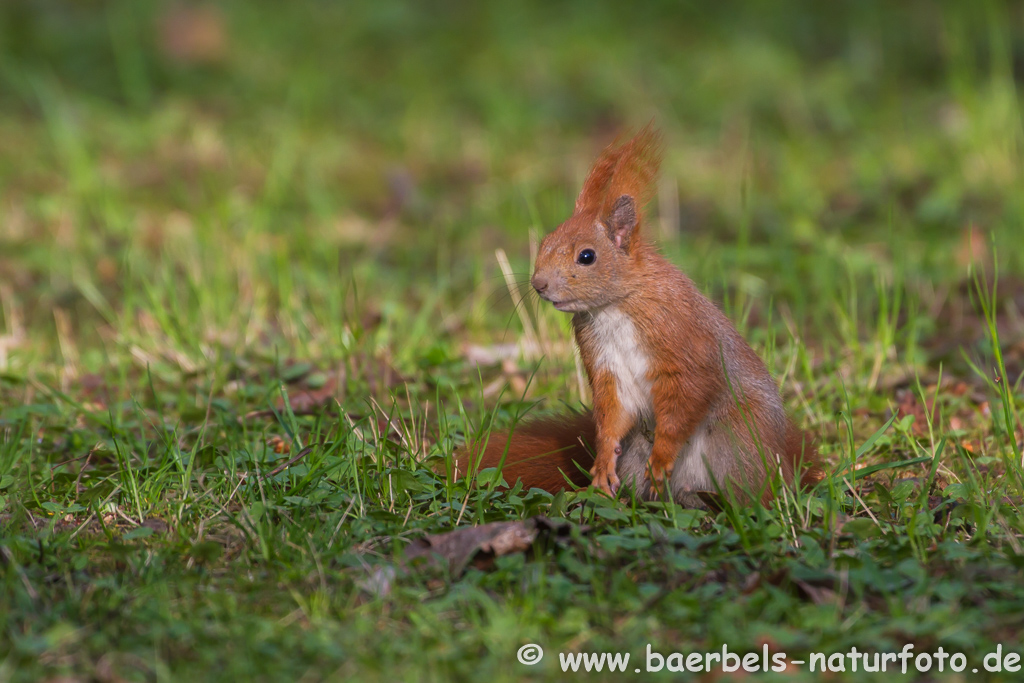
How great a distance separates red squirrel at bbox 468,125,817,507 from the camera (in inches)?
111

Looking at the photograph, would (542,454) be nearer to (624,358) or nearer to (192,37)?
(624,358)

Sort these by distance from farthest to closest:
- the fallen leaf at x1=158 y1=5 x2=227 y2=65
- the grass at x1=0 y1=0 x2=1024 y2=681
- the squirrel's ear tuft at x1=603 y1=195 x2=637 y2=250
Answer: the fallen leaf at x1=158 y1=5 x2=227 y2=65, the squirrel's ear tuft at x1=603 y1=195 x2=637 y2=250, the grass at x1=0 y1=0 x2=1024 y2=681

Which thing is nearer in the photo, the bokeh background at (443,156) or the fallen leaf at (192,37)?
the bokeh background at (443,156)

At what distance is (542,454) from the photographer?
9.92 feet

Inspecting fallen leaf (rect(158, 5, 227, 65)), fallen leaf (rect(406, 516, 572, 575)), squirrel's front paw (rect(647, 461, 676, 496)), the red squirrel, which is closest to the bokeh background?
fallen leaf (rect(158, 5, 227, 65))

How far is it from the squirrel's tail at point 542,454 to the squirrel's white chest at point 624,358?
7.7 inches

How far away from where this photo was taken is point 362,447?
2.93 meters

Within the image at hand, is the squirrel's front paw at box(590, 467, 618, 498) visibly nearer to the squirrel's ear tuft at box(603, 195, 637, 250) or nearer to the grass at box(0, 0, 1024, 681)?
the grass at box(0, 0, 1024, 681)

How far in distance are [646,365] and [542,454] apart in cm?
40

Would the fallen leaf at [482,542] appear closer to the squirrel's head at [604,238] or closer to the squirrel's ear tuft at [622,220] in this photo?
the squirrel's head at [604,238]

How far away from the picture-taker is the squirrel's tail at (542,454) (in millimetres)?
2957

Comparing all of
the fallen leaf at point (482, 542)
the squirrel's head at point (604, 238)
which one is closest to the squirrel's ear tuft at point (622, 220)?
the squirrel's head at point (604, 238)

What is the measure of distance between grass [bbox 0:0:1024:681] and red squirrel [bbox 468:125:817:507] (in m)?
0.12

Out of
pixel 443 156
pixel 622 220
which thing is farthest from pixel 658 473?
pixel 443 156
